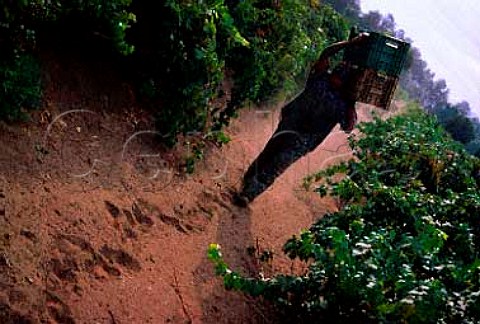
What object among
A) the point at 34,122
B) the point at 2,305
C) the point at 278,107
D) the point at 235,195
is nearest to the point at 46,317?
the point at 2,305

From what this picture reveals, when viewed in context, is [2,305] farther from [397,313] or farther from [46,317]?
[397,313]

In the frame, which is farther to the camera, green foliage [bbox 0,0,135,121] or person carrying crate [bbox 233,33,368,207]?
person carrying crate [bbox 233,33,368,207]

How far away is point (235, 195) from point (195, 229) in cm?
90

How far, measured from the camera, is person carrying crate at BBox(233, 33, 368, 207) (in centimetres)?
473

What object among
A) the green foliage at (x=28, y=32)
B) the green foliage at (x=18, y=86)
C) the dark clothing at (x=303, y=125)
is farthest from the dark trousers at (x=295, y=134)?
the green foliage at (x=18, y=86)

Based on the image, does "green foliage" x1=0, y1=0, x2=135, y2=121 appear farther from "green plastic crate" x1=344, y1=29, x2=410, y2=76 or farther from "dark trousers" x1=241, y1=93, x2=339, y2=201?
"green plastic crate" x1=344, y1=29, x2=410, y2=76

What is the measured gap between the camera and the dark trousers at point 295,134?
481 centimetres

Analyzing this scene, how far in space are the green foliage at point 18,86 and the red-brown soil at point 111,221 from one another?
107 millimetres

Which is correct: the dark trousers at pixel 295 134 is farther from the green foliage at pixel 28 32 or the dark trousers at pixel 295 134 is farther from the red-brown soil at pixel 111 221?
Result: the green foliage at pixel 28 32

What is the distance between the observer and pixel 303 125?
4887 mm

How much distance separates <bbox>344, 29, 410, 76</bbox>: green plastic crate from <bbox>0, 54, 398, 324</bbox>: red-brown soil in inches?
71.4

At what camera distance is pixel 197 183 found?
515 centimetres

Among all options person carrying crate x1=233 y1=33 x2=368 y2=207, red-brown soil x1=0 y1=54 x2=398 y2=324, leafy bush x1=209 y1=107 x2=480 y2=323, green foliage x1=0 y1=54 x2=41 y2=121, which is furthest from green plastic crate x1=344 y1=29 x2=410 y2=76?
green foliage x1=0 y1=54 x2=41 y2=121

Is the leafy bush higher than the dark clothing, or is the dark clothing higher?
the dark clothing
